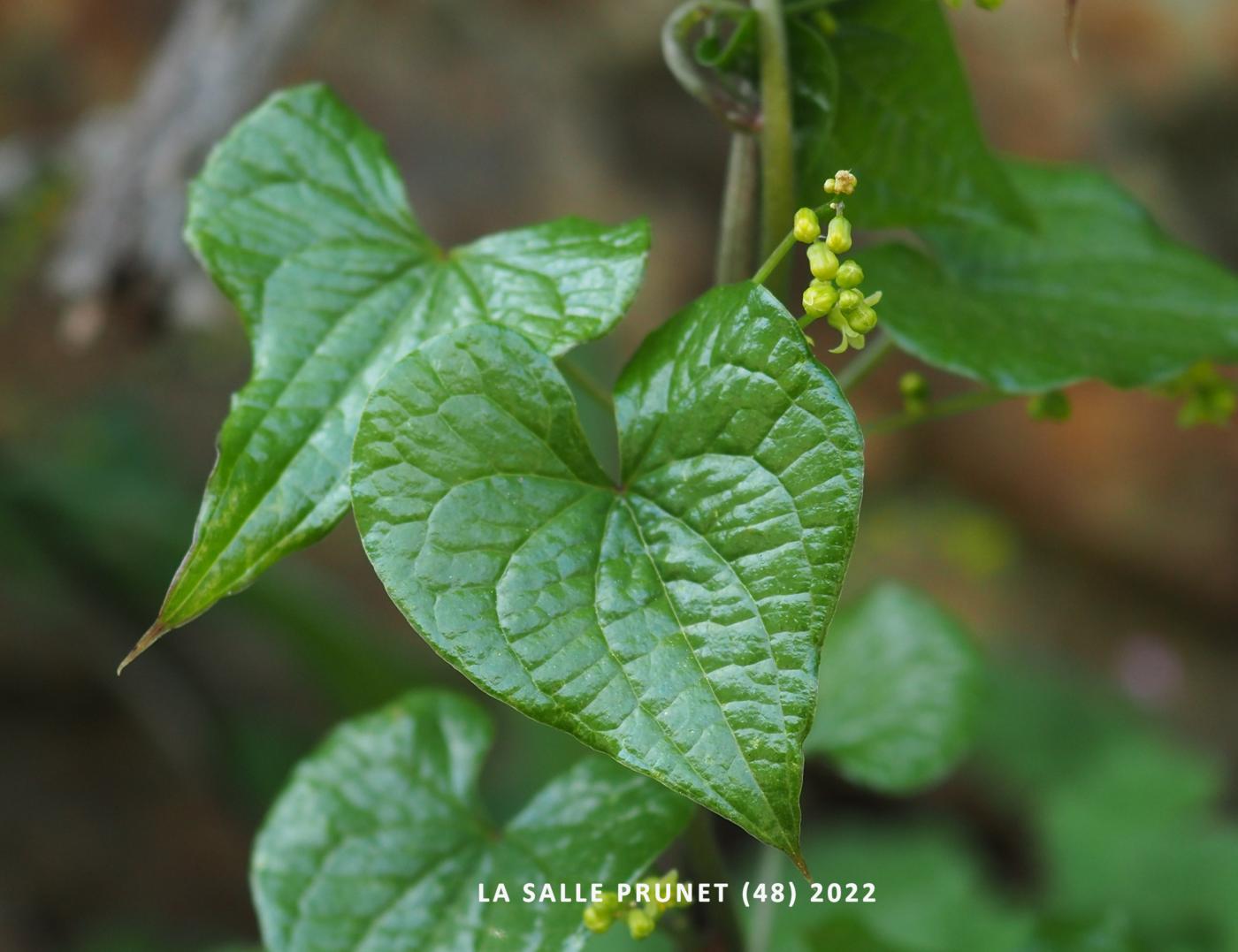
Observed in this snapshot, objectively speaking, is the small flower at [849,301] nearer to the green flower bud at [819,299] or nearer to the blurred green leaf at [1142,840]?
the green flower bud at [819,299]

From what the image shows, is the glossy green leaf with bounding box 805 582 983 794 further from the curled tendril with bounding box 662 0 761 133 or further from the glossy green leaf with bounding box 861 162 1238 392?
the curled tendril with bounding box 662 0 761 133

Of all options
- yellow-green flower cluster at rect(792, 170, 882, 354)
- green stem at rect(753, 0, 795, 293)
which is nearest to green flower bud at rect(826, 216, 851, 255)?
yellow-green flower cluster at rect(792, 170, 882, 354)

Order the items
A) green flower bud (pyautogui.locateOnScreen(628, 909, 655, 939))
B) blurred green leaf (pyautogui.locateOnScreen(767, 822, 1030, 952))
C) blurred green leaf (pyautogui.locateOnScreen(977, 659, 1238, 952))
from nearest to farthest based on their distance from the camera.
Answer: green flower bud (pyautogui.locateOnScreen(628, 909, 655, 939))
blurred green leaf (pyautogui.locateOnScreen(767, 822, 1030, 952))
blurred green leaf (pyautogui.locateOnScreen(977, 659, 1238, 952))

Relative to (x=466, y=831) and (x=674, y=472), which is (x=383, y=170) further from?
(x=466, y=831)

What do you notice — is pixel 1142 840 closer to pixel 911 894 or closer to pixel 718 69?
pixel 911 894

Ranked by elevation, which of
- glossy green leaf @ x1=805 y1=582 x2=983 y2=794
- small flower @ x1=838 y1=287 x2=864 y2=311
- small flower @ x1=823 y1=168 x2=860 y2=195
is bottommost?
glossy green leaf @ x1=805 y1=582 x2=983 y2=794
